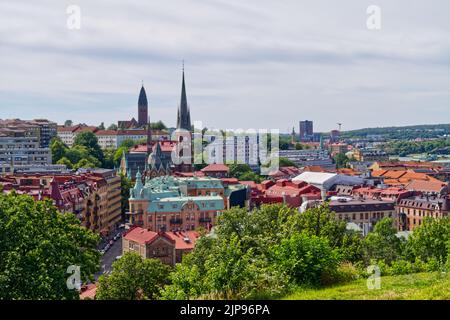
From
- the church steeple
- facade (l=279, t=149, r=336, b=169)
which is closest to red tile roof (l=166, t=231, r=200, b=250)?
the church steeple

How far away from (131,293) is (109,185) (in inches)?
1745

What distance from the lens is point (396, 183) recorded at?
92.9 m

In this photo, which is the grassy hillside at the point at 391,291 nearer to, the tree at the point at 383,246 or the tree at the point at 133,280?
the tree at the point at 133,280

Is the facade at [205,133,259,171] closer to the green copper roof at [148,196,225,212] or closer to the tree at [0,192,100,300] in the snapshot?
the green copper roof at [148,196,225,212]

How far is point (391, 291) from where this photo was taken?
48.2ft

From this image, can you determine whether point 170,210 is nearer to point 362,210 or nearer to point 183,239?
point 183,239

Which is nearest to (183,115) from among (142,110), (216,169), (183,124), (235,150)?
(183,124)

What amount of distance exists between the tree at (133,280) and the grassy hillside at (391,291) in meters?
17.0

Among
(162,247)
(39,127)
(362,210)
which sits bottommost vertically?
(162,247)

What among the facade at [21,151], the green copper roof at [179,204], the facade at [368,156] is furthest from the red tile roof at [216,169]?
the facade at [368,156]

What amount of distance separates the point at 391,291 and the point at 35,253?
11.5 m

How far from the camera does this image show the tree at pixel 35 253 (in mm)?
20000

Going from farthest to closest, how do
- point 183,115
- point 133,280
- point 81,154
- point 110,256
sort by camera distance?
point 183,115 < point 81,154 < point 110,256 < point 133,280
